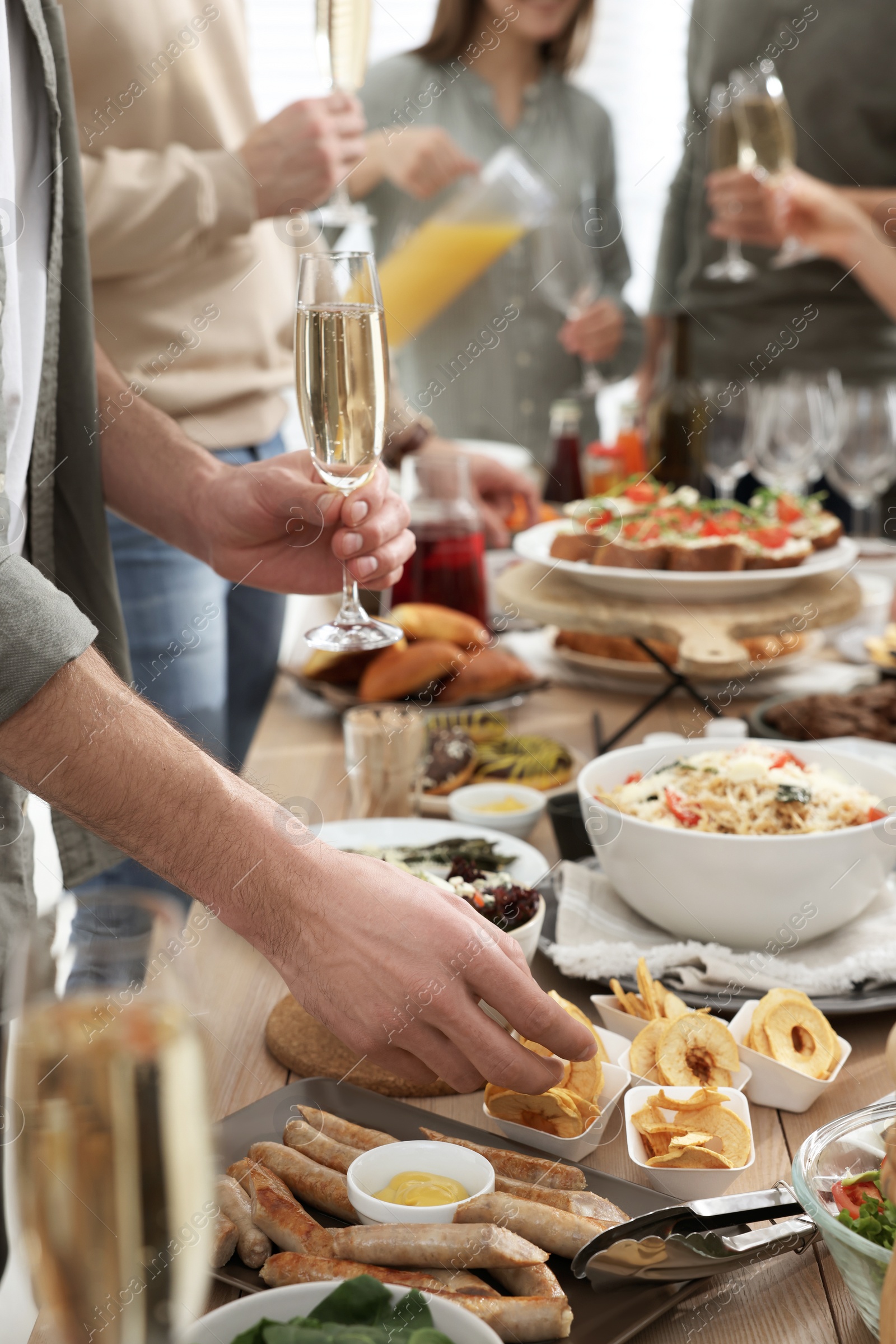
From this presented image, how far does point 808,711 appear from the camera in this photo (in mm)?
1223

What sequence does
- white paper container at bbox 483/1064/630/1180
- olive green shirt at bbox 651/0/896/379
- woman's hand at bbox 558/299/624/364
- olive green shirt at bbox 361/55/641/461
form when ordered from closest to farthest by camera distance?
white paper container at bbox 483/1064/630/1180 → olive green shirt at bbox 651/0/896/379 → woman's hand at bbox 558/299/624/364 → olive green shirt at bbox 361/55/641/461

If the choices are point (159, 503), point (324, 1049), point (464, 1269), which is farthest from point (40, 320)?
point (464, 1269)

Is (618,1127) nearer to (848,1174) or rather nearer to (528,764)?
(848,1174)

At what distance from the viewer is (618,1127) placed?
70cm

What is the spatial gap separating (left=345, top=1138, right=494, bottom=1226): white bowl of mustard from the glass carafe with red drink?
1005 mm

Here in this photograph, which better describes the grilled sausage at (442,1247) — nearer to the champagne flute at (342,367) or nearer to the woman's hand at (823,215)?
the champagne flute at (342,367)

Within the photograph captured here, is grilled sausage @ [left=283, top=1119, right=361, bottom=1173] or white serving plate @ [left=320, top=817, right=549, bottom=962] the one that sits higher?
grilled sausage @ [left=283, top=1119, right=361, bottom=1173]

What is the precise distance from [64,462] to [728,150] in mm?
1673

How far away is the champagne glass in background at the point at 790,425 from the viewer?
1988 millimetres

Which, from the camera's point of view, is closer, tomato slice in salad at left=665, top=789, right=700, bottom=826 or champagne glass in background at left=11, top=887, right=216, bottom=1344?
champagne glass in background at left=11, top=887, right=216, bottom=1344

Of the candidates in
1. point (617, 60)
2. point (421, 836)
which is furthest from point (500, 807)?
point (617, 60)

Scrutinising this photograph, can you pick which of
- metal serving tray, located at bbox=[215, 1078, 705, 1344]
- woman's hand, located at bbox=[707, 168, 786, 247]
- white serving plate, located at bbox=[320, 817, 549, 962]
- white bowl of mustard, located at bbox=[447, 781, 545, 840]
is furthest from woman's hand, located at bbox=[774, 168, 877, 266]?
metal serving tray, located at bbox=[215, 1078, 705, 1344]

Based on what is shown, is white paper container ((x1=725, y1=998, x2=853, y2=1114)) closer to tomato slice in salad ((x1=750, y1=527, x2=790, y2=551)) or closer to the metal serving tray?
the metal serving tray

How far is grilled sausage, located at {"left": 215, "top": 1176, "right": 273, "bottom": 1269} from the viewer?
559 mm
